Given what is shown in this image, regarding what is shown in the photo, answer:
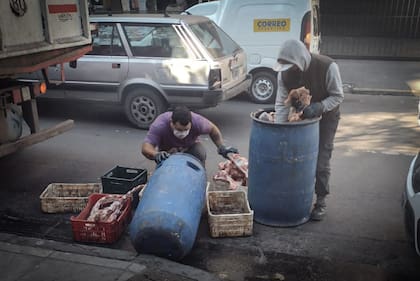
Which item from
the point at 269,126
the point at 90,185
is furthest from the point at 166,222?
the point at 90,185

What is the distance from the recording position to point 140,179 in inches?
184

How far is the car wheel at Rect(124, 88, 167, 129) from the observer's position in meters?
7.20

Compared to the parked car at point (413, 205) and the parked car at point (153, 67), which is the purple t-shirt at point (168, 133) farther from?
→ the parked car at point (153, 67)

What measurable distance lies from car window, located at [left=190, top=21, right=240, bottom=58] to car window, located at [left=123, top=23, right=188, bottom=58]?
361mm

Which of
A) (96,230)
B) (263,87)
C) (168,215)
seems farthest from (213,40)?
(168,215)

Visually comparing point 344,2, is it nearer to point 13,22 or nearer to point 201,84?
point 201,84

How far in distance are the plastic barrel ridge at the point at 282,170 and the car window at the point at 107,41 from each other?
3.95m

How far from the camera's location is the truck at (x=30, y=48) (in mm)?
4449

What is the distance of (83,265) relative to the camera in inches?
134

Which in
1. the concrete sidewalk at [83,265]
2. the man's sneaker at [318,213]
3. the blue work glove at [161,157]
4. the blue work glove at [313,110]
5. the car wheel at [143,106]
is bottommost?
the man's sneaker at [318,213]

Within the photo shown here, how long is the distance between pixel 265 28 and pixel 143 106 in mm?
3209

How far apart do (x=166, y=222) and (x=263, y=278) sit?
909mm

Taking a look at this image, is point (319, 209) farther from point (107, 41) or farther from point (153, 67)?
A: point (107, 41)

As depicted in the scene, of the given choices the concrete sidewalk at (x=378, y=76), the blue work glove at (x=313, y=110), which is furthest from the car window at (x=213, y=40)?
the concrete sidewalk at (x=378, y=76)
